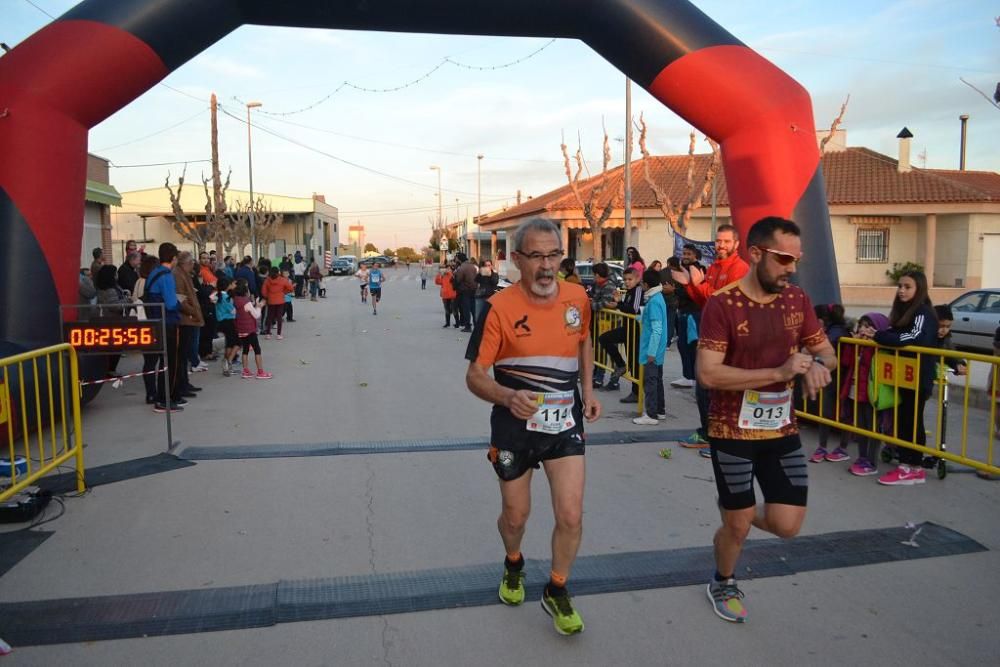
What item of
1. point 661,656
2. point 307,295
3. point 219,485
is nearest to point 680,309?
point 219,485

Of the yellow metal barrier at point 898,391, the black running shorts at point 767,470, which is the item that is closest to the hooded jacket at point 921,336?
the yellow metal barrier at point 898,391

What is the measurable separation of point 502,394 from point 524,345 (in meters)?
0.27

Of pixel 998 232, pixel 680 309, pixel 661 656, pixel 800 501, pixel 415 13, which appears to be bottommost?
pixel 661 656

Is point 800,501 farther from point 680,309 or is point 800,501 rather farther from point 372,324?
point 372,324

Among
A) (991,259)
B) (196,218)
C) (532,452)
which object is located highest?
(196,218)

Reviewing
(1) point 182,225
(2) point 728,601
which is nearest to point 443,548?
(2) point 728,601

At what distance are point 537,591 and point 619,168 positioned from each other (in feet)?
117

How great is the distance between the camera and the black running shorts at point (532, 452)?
3.58m

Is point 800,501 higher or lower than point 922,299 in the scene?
lower

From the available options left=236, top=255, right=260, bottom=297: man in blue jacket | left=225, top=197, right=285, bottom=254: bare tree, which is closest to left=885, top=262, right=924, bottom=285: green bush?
left=236, top=255, right=260, bottom=297: man in blue jacket

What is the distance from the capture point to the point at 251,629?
12.0ft

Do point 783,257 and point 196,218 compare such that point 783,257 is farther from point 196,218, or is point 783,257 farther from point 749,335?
point 196,218

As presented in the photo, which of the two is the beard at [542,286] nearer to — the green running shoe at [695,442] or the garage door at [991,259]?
the green running shoe at [695,442]

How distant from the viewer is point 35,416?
6.95 metres
